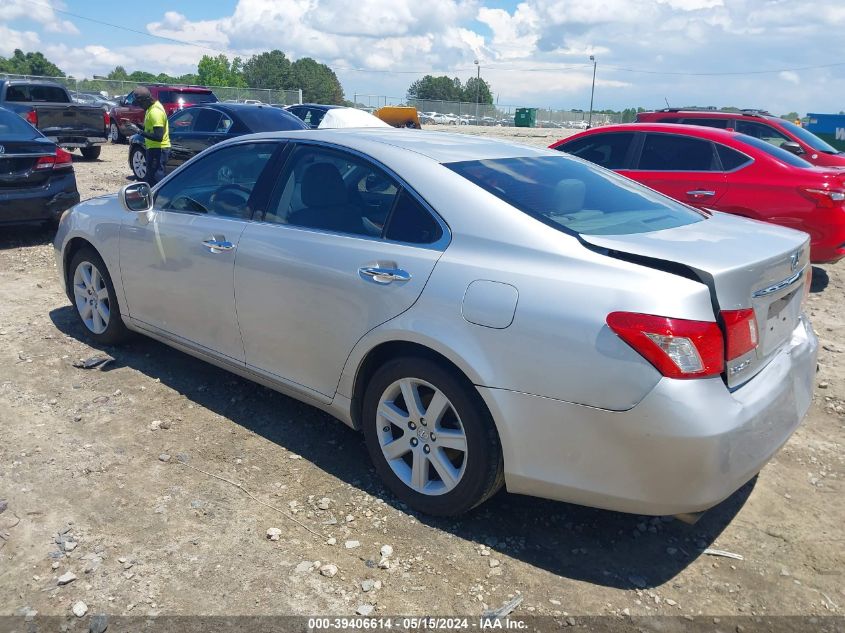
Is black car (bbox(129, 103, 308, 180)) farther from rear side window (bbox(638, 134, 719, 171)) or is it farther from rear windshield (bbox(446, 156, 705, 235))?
rear windshield (bbox(446, 156, 705, 235))

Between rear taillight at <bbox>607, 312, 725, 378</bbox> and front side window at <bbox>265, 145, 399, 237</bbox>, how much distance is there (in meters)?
1.31

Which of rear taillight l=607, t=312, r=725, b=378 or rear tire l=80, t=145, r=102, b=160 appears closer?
rear taillight l=607, t=312, r=725, b=378

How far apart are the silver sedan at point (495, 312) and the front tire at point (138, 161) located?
1017 cm

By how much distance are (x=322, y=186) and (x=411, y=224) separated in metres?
0.71

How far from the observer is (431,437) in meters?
3.10

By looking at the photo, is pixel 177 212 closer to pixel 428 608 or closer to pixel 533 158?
pixel 533 158

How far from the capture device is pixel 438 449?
10.2ft

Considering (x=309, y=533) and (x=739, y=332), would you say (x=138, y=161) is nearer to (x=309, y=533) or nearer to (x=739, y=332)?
(x=309, y=533)

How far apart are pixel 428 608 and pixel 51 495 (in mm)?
1880

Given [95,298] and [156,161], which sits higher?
[156,161]

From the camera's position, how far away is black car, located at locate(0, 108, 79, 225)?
7922mm

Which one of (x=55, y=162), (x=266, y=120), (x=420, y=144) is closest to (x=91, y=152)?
(x=266, y=120)

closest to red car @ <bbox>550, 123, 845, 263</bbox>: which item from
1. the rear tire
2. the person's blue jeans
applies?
the person's blue jeans

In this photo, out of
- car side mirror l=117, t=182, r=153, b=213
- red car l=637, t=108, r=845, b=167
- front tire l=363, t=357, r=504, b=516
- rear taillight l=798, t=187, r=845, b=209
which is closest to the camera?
front tire l=363, t=357, r=504, b=516
